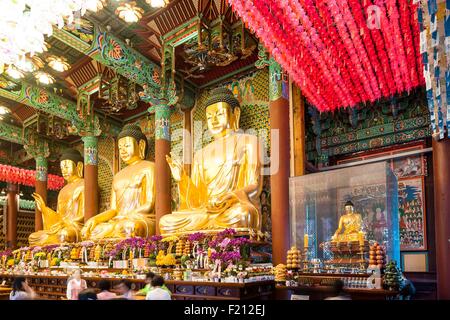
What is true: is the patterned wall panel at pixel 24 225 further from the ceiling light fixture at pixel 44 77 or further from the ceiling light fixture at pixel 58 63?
the ceiling light fixture at pixel 58 63

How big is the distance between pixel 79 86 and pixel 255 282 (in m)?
6.47

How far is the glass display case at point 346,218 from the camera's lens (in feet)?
19.9

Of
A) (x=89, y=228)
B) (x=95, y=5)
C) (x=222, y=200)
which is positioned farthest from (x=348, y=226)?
(x=89, y=228)

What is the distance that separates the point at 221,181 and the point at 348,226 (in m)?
2.72

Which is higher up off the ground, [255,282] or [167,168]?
[167,168]

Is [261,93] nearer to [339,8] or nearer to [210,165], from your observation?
[210,165]

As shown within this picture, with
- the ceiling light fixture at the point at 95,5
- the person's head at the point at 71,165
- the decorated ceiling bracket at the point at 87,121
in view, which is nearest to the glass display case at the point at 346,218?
the ceiling light fixture at the point at 95,5

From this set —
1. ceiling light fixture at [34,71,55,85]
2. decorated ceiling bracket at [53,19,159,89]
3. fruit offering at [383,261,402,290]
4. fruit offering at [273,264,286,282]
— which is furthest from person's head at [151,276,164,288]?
ceiling light fixture at [34,71,55,85]

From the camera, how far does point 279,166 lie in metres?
7.10

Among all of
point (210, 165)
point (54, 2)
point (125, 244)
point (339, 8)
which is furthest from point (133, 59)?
point (339, 8)

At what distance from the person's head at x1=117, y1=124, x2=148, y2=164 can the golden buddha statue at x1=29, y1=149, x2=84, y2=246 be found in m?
2.26

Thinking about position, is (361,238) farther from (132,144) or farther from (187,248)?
(132,144)

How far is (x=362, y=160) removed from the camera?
8.22 meters

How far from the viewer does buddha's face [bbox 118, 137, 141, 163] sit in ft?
33.9
